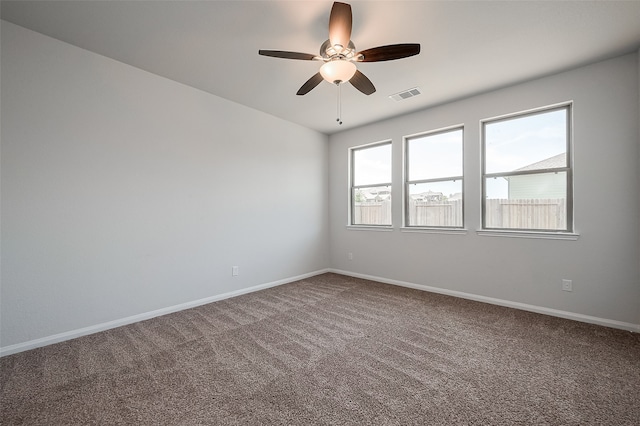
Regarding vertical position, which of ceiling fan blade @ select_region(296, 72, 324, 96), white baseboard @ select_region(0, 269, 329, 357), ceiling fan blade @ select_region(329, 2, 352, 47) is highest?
ceiling fan blade @ select_region(329, 2, 352, 47)

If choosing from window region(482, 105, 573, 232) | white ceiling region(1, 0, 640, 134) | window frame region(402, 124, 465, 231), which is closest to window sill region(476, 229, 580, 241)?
window region(482, 105, 573, 232)

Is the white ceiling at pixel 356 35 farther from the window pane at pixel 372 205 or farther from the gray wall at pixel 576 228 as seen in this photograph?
the window pane at pixel 372 205

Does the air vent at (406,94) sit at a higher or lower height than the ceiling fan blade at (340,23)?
higher

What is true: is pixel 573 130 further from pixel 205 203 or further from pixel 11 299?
pixel 11 299

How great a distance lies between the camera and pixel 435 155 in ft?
13.5

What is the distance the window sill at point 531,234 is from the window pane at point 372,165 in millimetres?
1682

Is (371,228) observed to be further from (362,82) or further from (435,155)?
(362,82)

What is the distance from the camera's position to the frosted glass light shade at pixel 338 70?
83.9 inches

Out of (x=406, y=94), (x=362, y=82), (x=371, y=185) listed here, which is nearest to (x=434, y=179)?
(x=371, y=185)

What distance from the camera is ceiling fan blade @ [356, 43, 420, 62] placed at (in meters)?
1.97

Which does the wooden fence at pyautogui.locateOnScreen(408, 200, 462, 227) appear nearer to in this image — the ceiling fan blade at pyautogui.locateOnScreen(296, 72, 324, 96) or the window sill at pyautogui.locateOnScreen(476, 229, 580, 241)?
the window sill at pyautogui.locateOnScreen(476, 229, 580, 241)

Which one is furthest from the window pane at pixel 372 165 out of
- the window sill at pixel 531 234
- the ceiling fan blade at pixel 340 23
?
the ceiling fan blade at pixel 340 23

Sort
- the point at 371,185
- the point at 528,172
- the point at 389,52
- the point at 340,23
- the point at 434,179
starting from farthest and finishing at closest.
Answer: the point at 371,185 → the point at 434,179 → the point at 528,172 → the point at 389,52 → the point at 340,23

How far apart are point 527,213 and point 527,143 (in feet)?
2.85
